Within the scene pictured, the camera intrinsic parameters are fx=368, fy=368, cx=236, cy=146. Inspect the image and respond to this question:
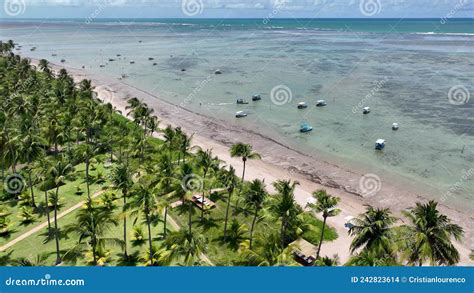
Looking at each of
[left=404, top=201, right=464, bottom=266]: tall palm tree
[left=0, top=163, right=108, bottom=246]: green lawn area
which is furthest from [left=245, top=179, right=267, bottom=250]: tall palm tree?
[left=0, top=163, right=108, bottom=246]: green lawn area

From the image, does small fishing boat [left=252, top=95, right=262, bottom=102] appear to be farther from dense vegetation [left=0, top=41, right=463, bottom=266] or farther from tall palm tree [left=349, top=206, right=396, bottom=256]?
tall palm tree [left=349, top=206, right=396, bottom=256]

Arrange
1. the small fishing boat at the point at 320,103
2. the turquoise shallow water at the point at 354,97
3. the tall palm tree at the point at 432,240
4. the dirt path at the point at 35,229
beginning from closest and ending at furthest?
the tall palm tree at the point at 432,240
the dirt path at the point at 35,229
the turquoise shallow water at the point at 354,97
the small fishing boat at the point at 320,103

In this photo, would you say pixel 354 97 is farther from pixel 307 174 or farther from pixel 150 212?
pixel 150 212

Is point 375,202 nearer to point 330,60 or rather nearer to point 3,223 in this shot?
point 3,223

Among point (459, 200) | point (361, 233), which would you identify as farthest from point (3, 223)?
point (459, 200)

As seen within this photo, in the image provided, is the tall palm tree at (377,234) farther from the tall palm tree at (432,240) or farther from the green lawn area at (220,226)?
the green lawn area at (220,226)

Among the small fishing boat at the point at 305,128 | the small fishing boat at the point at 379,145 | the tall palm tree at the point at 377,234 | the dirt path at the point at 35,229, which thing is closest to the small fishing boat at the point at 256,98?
the small fishing boat at the point at 305,128
